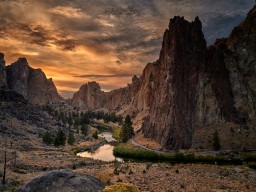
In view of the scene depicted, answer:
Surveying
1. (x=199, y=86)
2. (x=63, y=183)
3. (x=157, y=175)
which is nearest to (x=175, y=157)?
(x=157, y=175)

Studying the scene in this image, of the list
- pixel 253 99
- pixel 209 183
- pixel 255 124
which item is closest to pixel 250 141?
pixel 255 124

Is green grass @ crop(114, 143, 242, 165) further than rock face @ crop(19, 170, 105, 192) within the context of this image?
Yes

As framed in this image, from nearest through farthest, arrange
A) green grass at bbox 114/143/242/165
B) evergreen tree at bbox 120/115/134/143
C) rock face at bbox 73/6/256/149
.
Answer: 1. green grass at bbox 114/143/242/165
2. rock face at bbox 73/6/256/149
3. evergreen tree at bbox 120/115/134/143

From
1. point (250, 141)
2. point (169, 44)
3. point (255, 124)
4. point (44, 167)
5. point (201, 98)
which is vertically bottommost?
point (44, 167)

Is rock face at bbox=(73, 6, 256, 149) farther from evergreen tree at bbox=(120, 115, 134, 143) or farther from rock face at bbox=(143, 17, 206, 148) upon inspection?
evergreen tree at bbox=(120, 115, 134, 143)

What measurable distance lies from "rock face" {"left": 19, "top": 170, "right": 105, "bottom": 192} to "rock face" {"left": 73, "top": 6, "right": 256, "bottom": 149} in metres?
85.3

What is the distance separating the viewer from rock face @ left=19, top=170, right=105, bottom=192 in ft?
77.4

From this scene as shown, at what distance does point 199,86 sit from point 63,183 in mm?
116545

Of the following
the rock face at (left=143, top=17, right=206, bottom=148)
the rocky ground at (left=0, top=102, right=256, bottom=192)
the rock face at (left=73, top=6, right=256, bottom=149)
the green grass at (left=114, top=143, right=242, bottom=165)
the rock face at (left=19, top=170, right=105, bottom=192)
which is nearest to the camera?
the rock face at (left=19, top=170, right=105, bottom=192)

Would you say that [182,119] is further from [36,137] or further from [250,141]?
[36,137]

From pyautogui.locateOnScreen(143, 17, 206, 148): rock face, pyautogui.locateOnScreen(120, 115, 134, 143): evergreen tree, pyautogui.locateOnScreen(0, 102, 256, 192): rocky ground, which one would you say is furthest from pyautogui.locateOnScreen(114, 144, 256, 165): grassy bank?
pyautogui.locateOnScreen(120, 115, 134, 143): evergreen tree

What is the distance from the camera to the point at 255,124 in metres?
122

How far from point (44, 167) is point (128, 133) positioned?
256 feet

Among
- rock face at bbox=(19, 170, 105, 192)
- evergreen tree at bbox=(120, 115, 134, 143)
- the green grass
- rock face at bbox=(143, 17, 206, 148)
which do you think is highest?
rock face at bbox=(143, 17, 206, 148)
